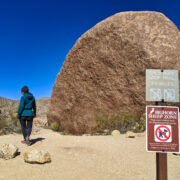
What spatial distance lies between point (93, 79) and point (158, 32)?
3.50m

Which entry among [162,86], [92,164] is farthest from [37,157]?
[162,86]

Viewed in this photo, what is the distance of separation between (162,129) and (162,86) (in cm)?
64

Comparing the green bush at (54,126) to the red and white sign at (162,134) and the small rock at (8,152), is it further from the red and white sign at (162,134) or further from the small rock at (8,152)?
the red and white sign at (162,134)

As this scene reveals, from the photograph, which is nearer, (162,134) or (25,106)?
(162,134)

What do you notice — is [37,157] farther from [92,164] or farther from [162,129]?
[162,129]

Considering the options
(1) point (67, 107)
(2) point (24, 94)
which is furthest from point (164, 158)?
(1) point (67, 107)

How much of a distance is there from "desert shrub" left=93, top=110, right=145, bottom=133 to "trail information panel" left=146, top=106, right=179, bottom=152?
5038 mm

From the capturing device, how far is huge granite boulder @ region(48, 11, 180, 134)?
8.59 m

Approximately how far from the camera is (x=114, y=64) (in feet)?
30.7

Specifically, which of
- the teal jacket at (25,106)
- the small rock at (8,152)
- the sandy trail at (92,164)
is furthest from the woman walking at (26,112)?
the small rock at (8,152)

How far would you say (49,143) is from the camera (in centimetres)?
609

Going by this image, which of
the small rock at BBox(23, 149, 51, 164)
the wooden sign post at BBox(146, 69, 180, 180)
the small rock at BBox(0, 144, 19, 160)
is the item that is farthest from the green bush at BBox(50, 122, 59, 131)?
the wooden sign post at BBox(146, 69, 180, 180)

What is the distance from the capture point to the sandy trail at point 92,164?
3770 mm

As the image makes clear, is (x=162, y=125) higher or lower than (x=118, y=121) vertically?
lower
